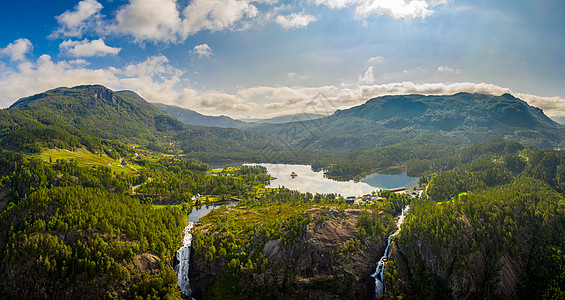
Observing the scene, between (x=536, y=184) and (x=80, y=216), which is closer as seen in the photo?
(x=80, y=216)

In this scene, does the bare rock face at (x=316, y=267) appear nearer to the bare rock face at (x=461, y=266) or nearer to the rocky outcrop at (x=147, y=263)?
the bare rock face at (x=461, y=266)

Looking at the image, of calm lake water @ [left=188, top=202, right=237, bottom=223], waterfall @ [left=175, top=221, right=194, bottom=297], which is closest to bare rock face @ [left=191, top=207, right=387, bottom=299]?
waterfall @ [left=175, top=221, right=194, bottom=297]

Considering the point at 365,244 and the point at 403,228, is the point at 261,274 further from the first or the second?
the point at 403,228

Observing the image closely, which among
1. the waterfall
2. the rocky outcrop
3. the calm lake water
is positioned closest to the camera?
the rocky outcrop

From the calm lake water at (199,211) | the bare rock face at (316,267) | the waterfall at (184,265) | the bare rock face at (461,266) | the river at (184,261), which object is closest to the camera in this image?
the bare rock face at (461,266)

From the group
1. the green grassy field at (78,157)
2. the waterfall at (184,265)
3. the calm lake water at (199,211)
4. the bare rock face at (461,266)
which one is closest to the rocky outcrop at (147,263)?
the waterfall at (184,265)

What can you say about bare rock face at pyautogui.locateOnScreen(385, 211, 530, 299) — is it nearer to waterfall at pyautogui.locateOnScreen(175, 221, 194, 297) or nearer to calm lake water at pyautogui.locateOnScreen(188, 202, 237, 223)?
waterfall at pyautogui.locateOnScreen(175, 221, 194, 297)

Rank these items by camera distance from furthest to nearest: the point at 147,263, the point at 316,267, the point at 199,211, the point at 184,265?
1. the point at 199,211
2. the point at 184,265
3. the point at 316,267
4. the point at 147,263

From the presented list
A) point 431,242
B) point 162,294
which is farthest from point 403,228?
point 162,294

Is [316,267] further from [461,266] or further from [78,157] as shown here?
[78,157]

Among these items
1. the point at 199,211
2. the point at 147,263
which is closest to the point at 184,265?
the point at 147,263

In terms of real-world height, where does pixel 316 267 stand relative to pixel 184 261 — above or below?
below
